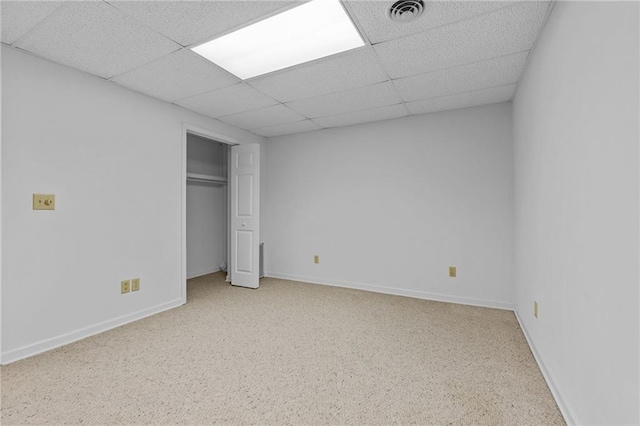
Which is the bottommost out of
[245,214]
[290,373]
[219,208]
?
[290,373]

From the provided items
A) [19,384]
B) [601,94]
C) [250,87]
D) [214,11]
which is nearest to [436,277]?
[601,94]

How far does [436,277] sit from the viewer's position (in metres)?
3.34

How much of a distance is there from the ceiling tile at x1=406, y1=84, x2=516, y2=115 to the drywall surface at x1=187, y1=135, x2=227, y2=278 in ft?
10.5

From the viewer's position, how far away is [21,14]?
1.63 m

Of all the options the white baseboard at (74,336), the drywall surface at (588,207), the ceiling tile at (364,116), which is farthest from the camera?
the ceiling tile at (364,116)

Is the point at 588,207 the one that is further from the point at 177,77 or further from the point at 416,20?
the point at 177,77

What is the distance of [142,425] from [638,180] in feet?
7.19

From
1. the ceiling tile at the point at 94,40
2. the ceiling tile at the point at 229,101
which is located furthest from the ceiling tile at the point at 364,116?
the ceiling tile at the point at 94,40

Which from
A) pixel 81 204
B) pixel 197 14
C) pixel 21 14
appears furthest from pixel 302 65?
pixel 81 204

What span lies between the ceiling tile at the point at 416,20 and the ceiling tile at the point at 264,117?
1547 mm

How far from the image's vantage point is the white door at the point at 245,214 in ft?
12.4

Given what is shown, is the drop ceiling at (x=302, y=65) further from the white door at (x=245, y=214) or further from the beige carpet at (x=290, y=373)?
the beige carpet at (x=290, y=373)

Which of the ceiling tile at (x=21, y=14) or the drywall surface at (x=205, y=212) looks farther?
the drywall surface at (x=205, y=212)

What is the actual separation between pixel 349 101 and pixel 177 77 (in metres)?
1.61
